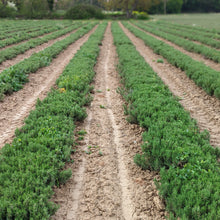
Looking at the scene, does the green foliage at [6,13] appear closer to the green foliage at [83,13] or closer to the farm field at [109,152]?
the green foliage at [83,13]

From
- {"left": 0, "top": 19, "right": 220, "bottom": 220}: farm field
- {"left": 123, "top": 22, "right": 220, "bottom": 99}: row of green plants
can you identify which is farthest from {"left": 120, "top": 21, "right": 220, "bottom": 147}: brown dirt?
{"left": 123, "top": 22, "right": 220, "bottom": 99}: row of green plants

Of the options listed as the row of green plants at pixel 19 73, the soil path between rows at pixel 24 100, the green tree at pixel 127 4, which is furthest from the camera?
the green tree at pixel 127 4

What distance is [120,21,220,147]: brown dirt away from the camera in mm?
6566

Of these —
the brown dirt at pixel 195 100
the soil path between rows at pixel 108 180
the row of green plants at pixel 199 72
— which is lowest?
the soil path between rows at pixel 108 180

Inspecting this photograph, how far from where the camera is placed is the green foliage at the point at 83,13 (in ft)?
212

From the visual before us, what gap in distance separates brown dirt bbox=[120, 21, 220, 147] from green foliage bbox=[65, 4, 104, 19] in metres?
58.7

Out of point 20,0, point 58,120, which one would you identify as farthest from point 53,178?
point 20,0

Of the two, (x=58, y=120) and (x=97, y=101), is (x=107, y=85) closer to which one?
(x=97, y=101)

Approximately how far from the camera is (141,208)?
373 cm

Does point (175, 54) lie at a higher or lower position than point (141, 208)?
higher

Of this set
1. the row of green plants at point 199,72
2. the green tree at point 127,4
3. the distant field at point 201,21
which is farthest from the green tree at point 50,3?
the row of green plants at point 199,72

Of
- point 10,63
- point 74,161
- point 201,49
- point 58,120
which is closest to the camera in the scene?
point 74,161

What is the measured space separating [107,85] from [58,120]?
15.5 feet

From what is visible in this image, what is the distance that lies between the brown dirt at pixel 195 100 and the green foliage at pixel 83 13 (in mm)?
58670
